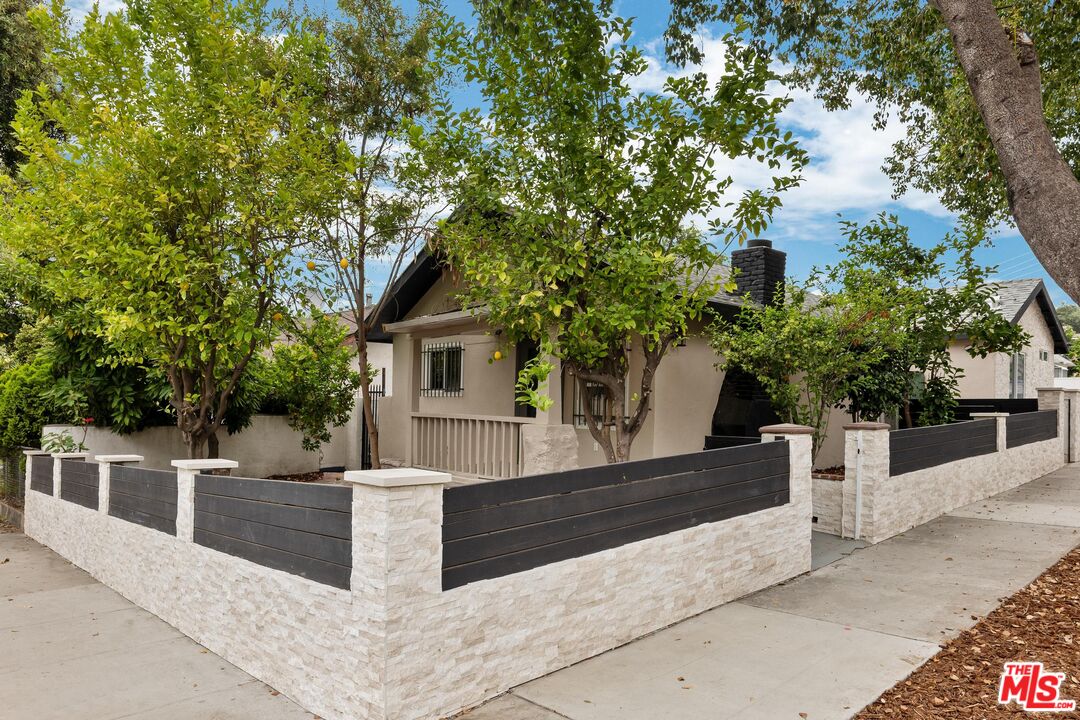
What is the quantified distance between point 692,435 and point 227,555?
22.4 ft

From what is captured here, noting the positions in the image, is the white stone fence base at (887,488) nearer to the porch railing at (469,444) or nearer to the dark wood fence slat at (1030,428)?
the dark wood fence slat at (1030,428)

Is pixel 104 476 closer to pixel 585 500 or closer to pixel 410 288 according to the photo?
pixel 585 500


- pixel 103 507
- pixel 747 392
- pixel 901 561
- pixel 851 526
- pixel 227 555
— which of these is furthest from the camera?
pixel 747 392

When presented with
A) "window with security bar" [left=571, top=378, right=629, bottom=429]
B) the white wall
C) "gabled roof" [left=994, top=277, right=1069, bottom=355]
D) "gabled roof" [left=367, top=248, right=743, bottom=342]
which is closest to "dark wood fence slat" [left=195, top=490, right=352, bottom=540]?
"window with security bar" [left=571, top=378, right=629, bottom=429]

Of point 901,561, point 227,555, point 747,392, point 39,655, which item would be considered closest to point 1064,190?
point 901,561

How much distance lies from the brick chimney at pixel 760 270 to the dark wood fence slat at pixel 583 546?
650 cm

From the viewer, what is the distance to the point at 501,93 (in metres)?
6.95

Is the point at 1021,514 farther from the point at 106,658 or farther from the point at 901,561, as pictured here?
the point at 106,658

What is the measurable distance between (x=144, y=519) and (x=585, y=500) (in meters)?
3.80

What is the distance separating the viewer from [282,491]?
433cm

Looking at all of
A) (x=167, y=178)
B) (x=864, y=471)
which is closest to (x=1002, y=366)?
(x=864, y=471)

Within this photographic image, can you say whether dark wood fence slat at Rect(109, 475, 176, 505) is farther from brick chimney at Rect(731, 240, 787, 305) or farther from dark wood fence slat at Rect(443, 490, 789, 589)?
brick chimney at Rect(731, 240, 787, 305)

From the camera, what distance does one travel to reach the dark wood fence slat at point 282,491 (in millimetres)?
3891

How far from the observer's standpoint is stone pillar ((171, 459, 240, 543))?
527 cm
